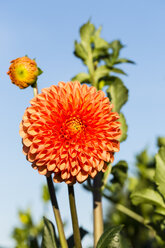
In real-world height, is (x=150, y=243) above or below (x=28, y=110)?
below

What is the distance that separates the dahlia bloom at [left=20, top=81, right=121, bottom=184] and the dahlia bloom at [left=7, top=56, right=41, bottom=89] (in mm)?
68

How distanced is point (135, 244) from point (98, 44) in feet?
4.25

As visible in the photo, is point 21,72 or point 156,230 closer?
point 21,72

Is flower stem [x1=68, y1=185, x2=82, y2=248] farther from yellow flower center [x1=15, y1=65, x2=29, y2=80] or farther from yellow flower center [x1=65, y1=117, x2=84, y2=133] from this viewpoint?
yellow flower center [x1=15, y1=65, x2=29, y2=80]

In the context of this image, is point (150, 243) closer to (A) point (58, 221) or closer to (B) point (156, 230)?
(B) point (156, 230)

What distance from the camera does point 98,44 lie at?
6.77ft

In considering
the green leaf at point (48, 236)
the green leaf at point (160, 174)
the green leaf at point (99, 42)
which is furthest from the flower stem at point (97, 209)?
the green leaf at point (99, 42)

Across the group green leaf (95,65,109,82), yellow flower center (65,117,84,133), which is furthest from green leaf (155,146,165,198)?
green leaf (95,65,109,82)

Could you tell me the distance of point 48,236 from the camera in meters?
1.34

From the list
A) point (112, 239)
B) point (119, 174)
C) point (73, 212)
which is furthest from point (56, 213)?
point (119, 174)

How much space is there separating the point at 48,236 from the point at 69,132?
0.37 metres

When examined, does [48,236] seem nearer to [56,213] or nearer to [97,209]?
[56,213]

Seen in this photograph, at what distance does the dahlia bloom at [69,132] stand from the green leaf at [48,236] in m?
0.17

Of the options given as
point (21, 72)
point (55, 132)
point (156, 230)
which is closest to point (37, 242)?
point (156, 230)
